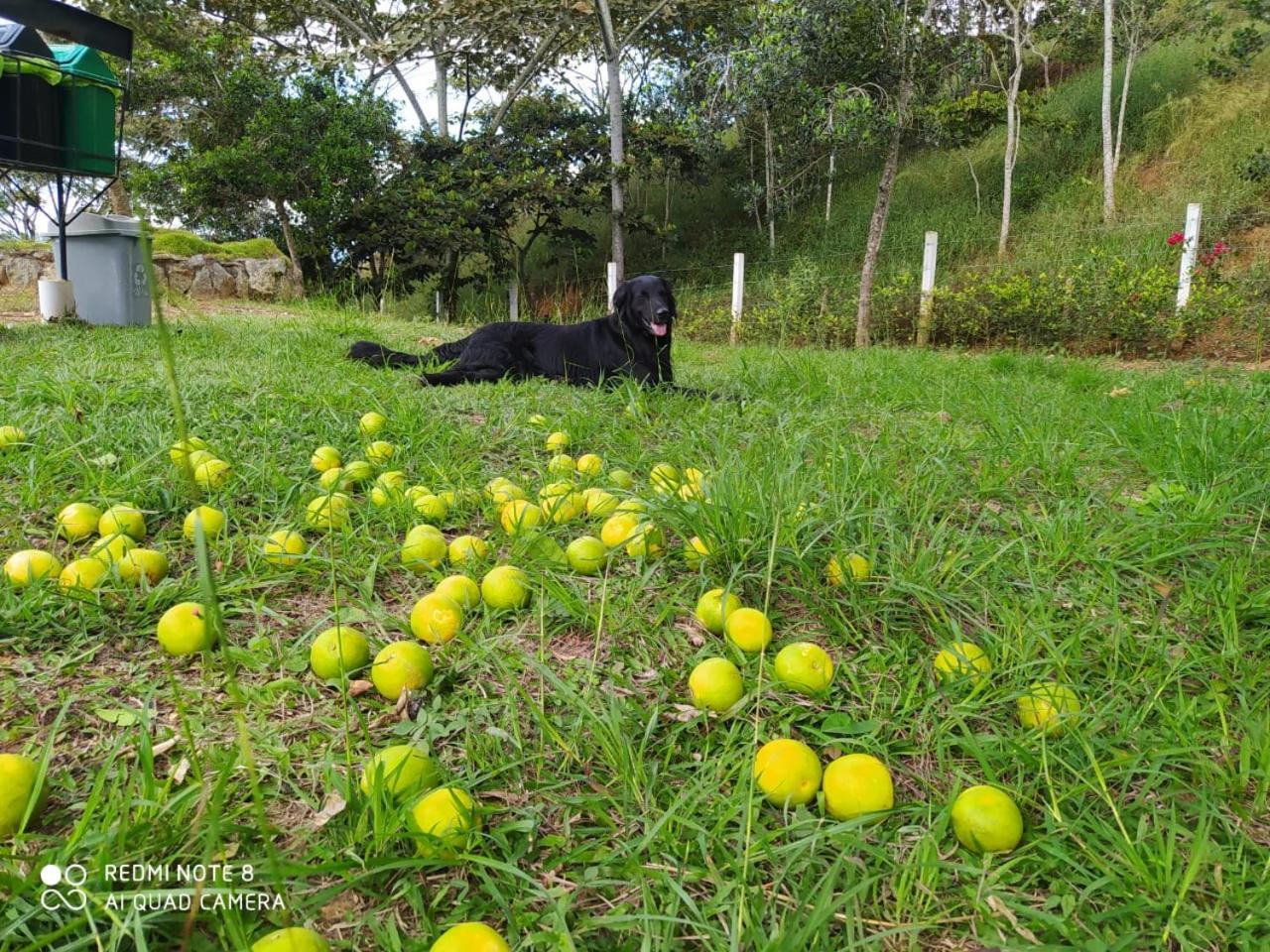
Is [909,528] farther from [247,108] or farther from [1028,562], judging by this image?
[247,108]

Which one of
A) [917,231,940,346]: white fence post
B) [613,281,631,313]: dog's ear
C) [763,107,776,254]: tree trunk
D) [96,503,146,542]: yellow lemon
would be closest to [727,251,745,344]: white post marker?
[917,231,940,346]: white fence post

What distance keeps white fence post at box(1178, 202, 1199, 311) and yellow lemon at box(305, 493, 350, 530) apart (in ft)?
31.7

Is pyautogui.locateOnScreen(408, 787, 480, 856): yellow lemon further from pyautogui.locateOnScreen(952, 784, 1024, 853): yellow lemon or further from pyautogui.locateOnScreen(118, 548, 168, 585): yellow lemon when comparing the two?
pyautogui.locateOnScreen(118, 548, 168, 585): yellow lemon

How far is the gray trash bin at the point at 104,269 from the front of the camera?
596 centimetres

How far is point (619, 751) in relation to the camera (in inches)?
46.4

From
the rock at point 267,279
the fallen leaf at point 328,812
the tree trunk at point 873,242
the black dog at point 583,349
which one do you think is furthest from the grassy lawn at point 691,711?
the rock at point 267,279

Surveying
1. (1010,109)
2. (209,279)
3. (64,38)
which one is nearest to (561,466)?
(64,38)

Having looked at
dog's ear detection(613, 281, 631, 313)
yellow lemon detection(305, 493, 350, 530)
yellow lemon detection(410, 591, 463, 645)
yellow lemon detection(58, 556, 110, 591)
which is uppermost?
dog's ear detection(613, 281, 631, 313)

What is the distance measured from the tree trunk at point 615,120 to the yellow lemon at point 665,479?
12.0 m

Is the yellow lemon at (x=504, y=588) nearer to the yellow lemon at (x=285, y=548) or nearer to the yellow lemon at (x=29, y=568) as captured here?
the yellow lemon at (x=285, y=548)

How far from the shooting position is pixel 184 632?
140cm

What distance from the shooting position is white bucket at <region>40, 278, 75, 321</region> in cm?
583

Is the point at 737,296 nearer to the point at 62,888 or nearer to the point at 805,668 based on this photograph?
the point at 805,668

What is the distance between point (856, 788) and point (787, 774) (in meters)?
0.10
